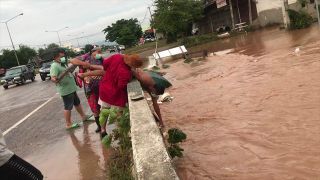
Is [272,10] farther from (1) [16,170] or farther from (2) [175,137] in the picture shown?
(1) [16,170]

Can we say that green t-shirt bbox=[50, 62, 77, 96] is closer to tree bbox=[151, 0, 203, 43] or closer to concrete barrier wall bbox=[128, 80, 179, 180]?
concrete barrier wall bbox=[128, 80, 179, 180]

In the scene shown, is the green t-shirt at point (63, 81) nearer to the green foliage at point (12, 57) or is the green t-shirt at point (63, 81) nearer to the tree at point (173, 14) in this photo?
the tree at point (173, 14)

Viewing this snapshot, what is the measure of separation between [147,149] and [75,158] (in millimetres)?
4249

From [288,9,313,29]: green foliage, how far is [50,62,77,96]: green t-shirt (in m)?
18.9

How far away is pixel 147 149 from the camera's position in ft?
11.9

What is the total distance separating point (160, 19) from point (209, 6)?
7932 mm

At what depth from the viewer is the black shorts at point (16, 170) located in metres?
3.70

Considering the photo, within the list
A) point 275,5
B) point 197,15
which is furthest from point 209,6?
point 275,5

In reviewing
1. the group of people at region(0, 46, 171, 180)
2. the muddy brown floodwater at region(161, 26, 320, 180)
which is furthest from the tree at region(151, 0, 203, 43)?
the group of people at region(0, 46, 171, 180)

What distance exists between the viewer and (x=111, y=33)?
293 feet

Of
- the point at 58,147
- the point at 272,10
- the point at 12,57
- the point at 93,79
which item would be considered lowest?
the point at 12,57

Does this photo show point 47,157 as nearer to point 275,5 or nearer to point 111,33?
point 275,5

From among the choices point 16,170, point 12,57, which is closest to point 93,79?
point 16,170

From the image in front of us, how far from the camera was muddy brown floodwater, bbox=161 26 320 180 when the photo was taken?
5.36m
